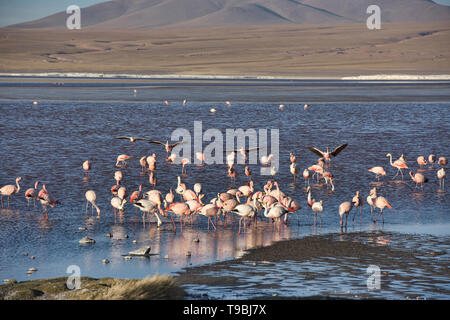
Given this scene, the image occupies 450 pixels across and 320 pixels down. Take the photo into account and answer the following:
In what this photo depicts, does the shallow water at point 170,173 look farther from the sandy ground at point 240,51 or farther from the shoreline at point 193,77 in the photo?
the sandy ground at point 240,51

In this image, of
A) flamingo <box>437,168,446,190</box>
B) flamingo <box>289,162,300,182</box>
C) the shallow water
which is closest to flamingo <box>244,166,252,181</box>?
the shallow water

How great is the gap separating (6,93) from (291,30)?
147 meters

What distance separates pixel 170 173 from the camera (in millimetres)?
19062

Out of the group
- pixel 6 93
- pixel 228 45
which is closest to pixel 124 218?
pixel 6 93

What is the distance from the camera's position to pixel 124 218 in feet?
45.3

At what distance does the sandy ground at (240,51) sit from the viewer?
9888 centimetres

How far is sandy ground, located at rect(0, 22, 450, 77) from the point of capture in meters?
98.9

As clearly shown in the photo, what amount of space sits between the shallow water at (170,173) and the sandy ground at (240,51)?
53779 mm

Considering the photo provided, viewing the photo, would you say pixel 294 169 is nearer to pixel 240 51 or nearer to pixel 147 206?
pixel 147 206

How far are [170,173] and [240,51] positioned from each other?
11936 centimetres

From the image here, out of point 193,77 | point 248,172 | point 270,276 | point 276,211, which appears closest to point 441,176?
point 248,172

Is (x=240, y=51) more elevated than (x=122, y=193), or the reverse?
(x=240, y=51)

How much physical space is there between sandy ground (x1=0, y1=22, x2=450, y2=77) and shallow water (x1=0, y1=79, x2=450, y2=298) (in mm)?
53779
